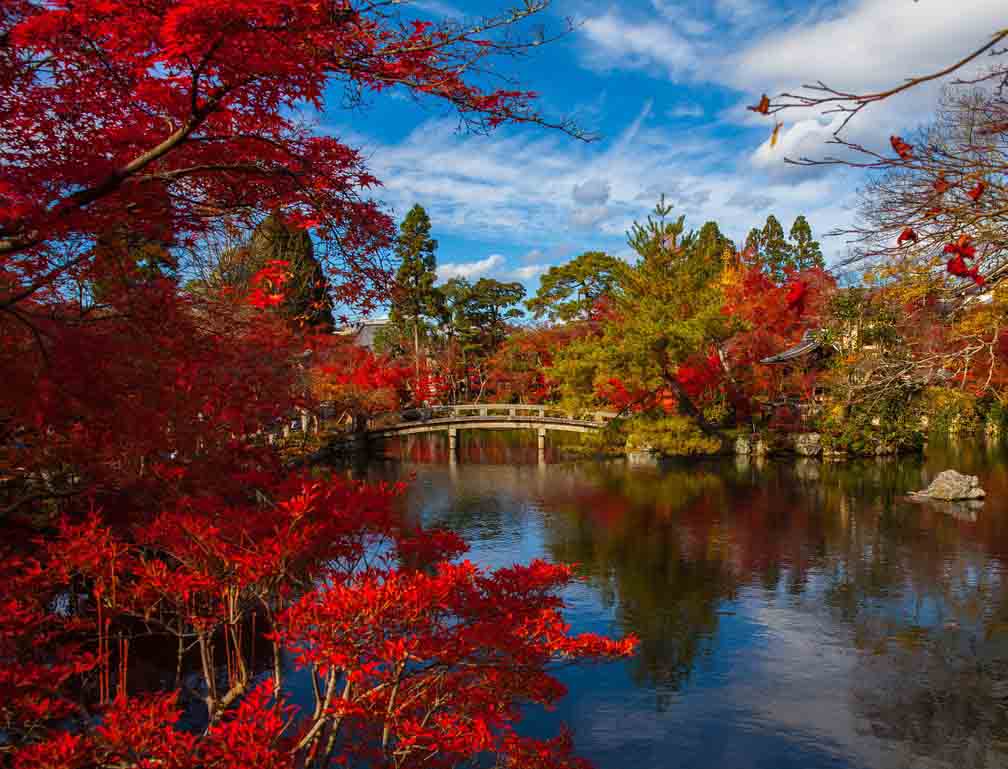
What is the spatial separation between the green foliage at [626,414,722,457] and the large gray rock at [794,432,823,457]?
8.69 ft

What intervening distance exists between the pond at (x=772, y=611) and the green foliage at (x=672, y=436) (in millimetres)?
2711

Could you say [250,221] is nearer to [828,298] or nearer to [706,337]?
[828,298]

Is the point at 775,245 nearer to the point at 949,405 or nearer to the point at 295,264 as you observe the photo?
the point at 949,405

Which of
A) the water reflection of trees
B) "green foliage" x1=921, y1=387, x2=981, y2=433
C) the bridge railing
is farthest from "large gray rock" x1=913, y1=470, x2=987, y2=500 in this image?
the bridge railing

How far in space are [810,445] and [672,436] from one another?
4628 mm

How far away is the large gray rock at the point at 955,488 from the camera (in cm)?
1597

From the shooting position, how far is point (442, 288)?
33.5m

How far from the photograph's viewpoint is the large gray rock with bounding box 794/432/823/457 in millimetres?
22953

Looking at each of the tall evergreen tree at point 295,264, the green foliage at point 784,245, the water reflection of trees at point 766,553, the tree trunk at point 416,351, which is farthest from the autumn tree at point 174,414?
the green foliage at point 784,245

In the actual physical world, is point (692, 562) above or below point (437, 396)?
below

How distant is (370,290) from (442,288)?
95.0 ft

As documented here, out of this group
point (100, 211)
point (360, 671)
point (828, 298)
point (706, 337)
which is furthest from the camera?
point (706, 337)

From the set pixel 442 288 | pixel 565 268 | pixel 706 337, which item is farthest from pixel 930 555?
pixel 442 288

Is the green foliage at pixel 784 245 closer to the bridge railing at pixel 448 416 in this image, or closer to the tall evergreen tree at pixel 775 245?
the tall evergreen tree at pixel 775 245
